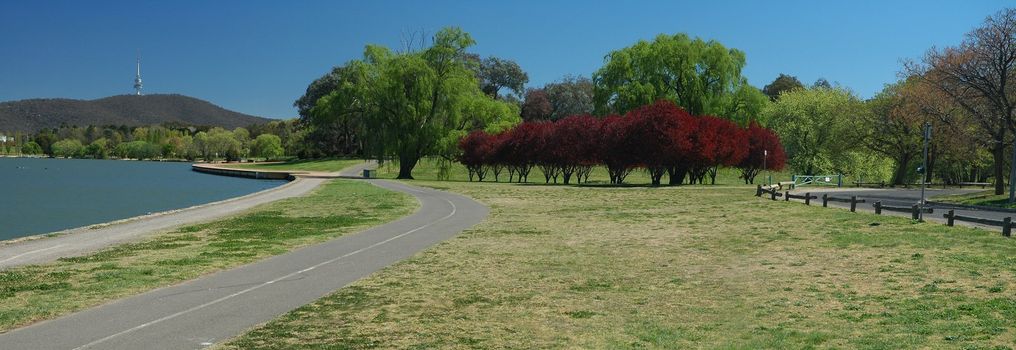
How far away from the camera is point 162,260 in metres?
17.1

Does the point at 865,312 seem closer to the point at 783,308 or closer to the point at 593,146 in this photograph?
the point at 783,308

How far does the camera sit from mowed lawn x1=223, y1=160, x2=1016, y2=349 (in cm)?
1017

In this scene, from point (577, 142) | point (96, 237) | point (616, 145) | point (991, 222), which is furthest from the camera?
point (577, 142)

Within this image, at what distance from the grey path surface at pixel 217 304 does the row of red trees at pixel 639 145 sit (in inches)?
1585

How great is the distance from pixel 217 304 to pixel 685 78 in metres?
64.8

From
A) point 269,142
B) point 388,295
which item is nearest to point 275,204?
point 388,295

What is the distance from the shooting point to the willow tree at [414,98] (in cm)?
7025

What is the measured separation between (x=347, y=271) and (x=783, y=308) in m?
8.66

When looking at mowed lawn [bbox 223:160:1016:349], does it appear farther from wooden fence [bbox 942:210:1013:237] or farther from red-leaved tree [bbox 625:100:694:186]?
red-leaved tree [bbox 625:100:694:186]

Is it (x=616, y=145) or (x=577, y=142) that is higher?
(x=577, y=142)

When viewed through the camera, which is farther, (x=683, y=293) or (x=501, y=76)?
(x=501, y=76)

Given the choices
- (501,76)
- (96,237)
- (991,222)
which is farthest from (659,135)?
(501,76)

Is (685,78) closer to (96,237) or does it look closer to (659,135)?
(659,135)

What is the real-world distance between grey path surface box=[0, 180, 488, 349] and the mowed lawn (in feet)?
2.01
